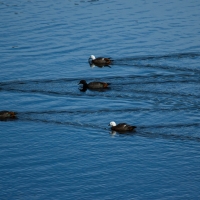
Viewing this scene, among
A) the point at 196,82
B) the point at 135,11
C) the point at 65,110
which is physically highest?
the point at 135,11

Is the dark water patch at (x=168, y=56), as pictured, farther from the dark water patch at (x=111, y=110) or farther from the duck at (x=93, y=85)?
the dark water patch at (x=111, y=110)

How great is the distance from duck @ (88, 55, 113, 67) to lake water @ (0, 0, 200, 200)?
1.31 feet

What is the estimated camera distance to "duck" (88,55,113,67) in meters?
40.6

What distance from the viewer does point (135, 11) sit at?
55.3m

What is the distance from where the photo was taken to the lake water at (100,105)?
25.3m

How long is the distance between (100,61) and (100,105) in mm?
7423

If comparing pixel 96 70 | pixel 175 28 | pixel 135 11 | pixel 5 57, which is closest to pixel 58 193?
pixel 96 70

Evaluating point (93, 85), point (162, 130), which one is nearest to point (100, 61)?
point (93, 85)

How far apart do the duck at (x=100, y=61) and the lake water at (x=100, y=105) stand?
40 centimetres

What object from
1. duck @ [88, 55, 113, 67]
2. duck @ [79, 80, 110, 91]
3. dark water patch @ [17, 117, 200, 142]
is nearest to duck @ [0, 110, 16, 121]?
dark water patch @ [17, 117, 200, 142]

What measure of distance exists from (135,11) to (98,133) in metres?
27.2

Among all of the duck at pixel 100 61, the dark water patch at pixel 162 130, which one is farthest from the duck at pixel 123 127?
the duck at pixel 100 61

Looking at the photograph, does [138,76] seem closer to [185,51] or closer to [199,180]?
[185,51]

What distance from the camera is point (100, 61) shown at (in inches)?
1597
